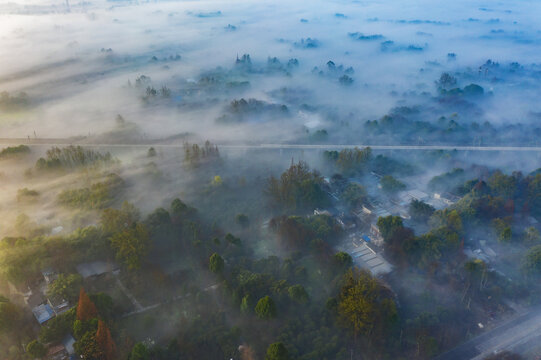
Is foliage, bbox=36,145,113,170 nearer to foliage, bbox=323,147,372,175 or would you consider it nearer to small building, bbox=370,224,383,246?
foliage, bbox=323,147,372,175

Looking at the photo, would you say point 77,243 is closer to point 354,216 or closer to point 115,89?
point 354,216

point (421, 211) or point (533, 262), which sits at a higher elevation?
point (421, 211)

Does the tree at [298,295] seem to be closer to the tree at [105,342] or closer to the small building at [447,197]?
the tree at [105,342]

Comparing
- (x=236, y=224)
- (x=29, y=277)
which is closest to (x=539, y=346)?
(x=236, y=224)

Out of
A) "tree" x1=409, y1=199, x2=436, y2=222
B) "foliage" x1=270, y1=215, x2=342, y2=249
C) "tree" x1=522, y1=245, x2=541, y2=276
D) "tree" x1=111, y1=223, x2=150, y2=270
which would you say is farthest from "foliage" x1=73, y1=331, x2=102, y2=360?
"tree" x1=522, y1=245, x2=541, y2=276

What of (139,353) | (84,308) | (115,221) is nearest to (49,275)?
(115,221)

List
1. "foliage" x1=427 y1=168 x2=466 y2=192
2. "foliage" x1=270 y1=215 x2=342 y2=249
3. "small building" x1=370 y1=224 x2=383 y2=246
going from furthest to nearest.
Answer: "foliage" x1=427 y1=168 x2=466 y2=192 → "small building" x1=370 y1=224 x2=383 y2=246 → "foliage" x1=270 y1=215 x2=342 y2=249

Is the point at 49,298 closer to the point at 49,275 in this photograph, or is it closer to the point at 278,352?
the point at 49,275
